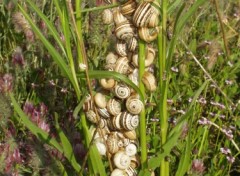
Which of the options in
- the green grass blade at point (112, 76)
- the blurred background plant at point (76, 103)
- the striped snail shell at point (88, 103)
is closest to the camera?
the green grass blade at point (112, 76)

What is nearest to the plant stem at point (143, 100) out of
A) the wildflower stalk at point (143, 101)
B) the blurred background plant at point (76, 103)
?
the wildflower stalk at point (143, 101)

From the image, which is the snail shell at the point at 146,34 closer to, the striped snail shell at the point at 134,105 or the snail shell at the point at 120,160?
the striped snail shell at the point at 134,105

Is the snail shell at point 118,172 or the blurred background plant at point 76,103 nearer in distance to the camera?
the snail shell at point 118,172

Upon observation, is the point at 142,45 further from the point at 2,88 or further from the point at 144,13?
the point at 2,88

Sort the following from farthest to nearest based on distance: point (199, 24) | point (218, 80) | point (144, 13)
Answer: point (199, 24)
point (218, 80)
point (144, 13)

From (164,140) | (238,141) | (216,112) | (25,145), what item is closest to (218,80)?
(216,112)
